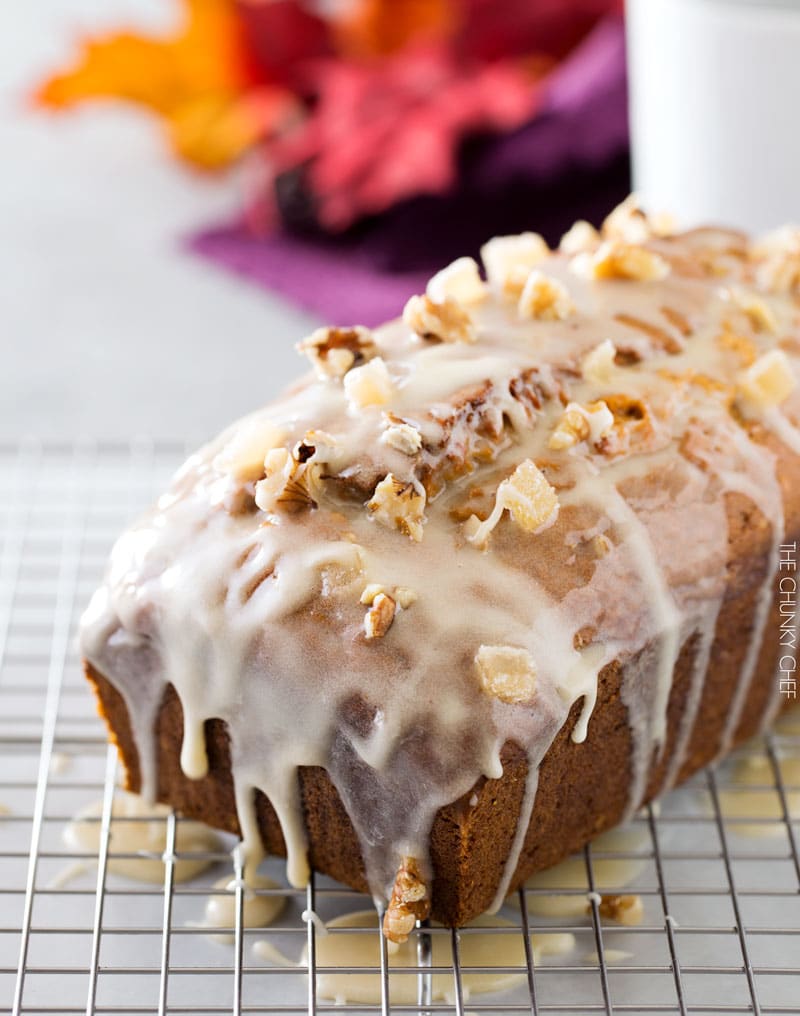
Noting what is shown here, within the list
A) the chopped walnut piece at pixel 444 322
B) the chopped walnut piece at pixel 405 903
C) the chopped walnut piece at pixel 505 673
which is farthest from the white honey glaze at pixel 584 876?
the chopped walnut piece at pixel 444 322

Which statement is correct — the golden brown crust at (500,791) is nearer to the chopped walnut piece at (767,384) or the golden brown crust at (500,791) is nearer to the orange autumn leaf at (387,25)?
the chopped walnut piece at (767,384)

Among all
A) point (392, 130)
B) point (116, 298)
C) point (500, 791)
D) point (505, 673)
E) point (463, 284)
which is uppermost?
point (463, 284)

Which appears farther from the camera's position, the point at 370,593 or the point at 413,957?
the point at 413,957

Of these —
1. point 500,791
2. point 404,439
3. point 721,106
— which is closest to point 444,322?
point 404,439

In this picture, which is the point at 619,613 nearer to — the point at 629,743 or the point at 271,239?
the point at 629,743

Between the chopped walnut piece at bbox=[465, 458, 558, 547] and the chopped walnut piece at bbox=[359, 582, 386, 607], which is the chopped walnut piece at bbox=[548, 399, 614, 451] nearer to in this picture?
the chopped walnut piece at bbox=[465, 458, 558, 547]

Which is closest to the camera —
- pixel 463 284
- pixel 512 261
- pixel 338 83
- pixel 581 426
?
pixel 581 426

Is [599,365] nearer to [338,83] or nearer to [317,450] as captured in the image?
[317,450]
